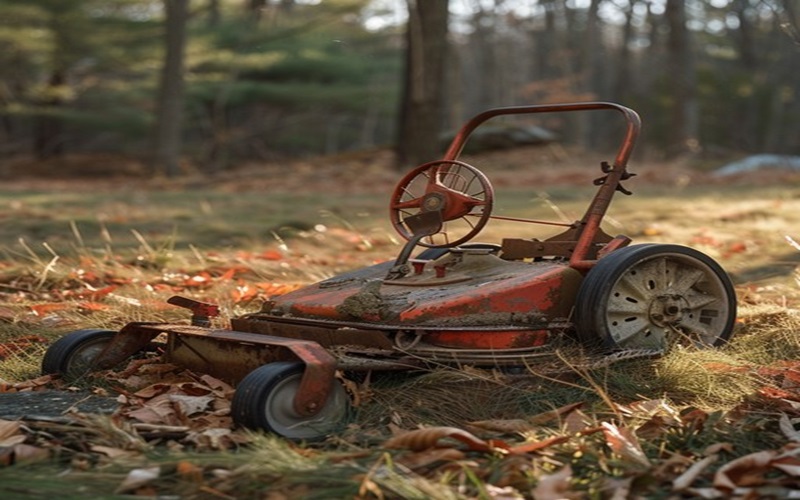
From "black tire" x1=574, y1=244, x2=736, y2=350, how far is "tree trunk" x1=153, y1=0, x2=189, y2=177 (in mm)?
15872

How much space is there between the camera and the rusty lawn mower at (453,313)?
429cm

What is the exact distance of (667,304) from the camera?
4.78 meters

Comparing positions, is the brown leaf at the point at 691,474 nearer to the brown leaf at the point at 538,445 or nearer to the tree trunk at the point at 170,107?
the brown leaf at the point at 538,445

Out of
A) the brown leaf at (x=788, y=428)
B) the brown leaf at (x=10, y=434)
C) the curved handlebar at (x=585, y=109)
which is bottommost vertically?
the brown leaf at (x=788, y=428)

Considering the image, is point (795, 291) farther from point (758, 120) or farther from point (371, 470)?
point (758, 120)

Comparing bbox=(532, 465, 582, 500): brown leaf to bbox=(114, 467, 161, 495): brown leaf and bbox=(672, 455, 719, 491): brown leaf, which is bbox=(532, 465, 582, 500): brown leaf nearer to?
bbox=(672, 455, 719, 491): brown leaf

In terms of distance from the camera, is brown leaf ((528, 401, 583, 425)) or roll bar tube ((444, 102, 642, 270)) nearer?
brown leaf ((528, 401, 583, 425))

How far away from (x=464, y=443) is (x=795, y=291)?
11.5ft

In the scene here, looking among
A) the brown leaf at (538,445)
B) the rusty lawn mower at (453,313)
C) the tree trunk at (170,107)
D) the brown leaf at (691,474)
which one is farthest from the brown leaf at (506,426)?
the tree trunk at (170,107)

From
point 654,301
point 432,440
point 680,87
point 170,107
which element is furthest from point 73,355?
point 680,87

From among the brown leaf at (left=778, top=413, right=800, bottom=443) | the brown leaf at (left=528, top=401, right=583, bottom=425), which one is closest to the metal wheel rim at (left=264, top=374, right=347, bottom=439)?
the brown leaf at (left=528, top=401, right=583, bottom=425)

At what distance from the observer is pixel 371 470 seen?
3176 mm

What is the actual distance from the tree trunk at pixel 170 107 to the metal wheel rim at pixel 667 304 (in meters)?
15.9

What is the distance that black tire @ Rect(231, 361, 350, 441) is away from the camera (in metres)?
3.71
